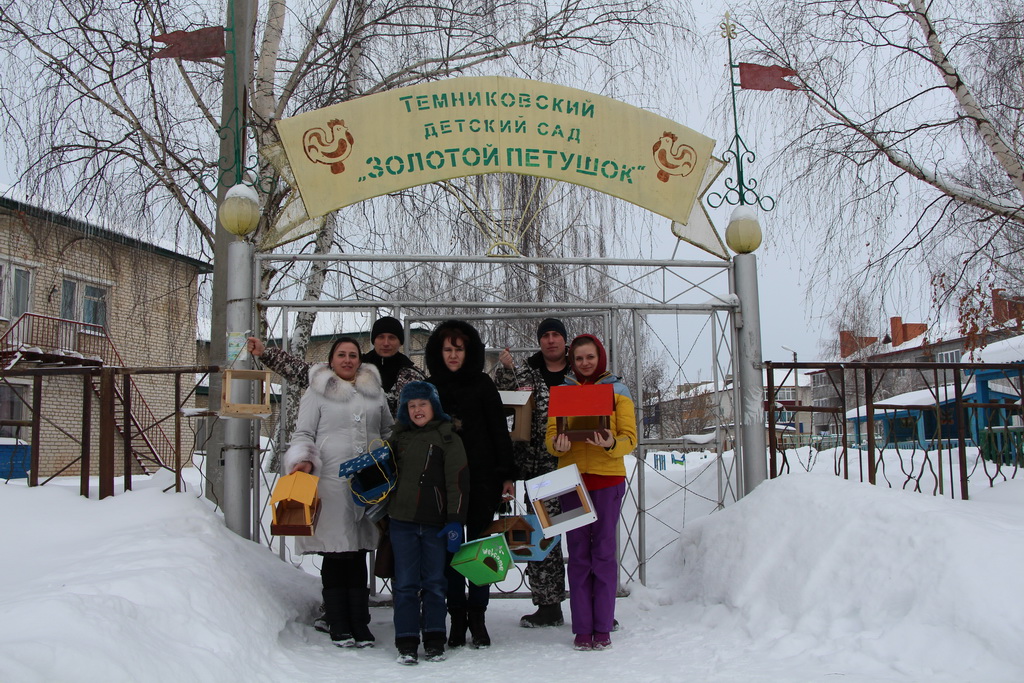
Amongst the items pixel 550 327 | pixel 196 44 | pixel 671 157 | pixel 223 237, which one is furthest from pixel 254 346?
pixel 671 157

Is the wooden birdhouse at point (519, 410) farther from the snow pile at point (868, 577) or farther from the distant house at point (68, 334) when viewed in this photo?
the distant house at point (68, 334)

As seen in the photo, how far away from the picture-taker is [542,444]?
5031 millimetres

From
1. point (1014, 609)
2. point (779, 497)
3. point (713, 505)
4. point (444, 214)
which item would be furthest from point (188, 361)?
point (1014, 609)

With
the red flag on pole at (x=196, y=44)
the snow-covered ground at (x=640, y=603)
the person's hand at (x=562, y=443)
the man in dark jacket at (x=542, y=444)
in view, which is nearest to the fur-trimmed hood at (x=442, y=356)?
the man in dark jacket at (x=542, y=444)

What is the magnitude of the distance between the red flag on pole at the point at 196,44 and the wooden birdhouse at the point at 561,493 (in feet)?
13.6

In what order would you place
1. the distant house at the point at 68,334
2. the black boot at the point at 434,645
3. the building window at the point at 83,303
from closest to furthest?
Answer: 1. the black boot at the point at 434,645
2. the distant house at the point at 68,334
3. the building window at the point at 83,303

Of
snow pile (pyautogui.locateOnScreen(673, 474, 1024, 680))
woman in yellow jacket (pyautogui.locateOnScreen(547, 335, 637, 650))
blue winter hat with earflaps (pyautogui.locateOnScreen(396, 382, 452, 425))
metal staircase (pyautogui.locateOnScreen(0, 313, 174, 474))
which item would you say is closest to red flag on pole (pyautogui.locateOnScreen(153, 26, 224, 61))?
blue winter hat with earflaps (pyautogui.locateOnScreen(396, 382, 452, 425))

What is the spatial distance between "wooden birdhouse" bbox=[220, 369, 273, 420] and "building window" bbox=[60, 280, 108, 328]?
14.4m

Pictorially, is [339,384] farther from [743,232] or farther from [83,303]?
[83,303]

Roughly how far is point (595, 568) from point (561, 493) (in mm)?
523

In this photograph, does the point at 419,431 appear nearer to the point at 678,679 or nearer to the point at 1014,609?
the point at 678,679

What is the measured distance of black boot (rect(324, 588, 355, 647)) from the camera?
443 centimetres

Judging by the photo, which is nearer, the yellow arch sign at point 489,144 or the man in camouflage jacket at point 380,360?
the man in camouflage jacket at point 380,360

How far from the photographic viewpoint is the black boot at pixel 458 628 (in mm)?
4504
